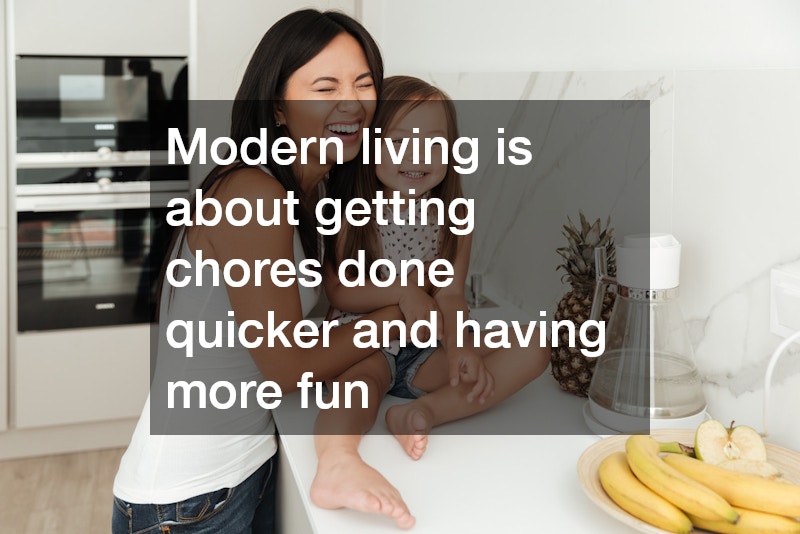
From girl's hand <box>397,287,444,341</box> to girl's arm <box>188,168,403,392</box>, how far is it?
182 millimetres

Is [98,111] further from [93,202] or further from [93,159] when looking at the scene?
[93,202]

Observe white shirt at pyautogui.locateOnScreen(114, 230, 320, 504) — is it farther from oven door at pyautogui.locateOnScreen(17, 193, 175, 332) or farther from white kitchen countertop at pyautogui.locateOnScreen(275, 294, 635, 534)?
oven door at pyautogui.locateOnScreen(17, 193, 175, 332)

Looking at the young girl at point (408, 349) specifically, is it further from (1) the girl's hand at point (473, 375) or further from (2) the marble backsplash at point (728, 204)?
(2) the marble backsplash at point (728, 204)

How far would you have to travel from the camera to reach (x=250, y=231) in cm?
103

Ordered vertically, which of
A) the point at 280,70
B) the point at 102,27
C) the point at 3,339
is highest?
the point at 102,27

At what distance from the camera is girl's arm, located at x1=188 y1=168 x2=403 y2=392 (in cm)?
104

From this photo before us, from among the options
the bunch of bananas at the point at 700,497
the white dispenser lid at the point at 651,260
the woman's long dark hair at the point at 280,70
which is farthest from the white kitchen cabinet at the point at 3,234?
the bunch of bananas at the point at 700,497

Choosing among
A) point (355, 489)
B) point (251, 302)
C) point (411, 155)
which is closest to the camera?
point (355, 489)

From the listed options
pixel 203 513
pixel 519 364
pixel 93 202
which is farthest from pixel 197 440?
pixel 93 202

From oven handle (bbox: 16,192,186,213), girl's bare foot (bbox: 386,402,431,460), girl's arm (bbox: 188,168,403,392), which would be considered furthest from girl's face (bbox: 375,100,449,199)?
oven handle (bbox: 16,192,186,213)

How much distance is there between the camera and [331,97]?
3.76 ft

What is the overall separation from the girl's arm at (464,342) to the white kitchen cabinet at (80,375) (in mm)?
1635

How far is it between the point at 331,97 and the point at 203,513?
0.65m

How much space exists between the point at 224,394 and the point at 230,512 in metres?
0.18
